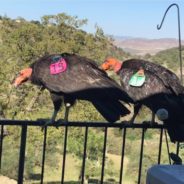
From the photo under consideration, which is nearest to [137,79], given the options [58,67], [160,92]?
[160,92]

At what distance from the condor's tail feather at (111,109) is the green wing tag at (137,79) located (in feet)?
1.24

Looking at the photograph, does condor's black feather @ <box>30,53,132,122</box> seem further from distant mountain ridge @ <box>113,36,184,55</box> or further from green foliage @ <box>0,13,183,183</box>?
distant mountain ridge @ <box>113,36,184,55</box>

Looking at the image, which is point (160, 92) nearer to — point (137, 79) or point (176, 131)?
point (137, 79)

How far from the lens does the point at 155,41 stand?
15925 centimetres

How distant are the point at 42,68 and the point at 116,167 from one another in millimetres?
25086

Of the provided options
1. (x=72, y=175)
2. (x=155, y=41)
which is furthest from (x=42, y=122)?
(x=155, y=41)

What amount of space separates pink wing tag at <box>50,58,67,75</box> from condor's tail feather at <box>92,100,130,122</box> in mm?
519

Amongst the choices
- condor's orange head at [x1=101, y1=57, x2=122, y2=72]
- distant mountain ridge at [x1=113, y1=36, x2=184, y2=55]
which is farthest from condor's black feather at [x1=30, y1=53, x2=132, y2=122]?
distant mountain ridge at [x1=113, y1=36, x2=184, y2=55]

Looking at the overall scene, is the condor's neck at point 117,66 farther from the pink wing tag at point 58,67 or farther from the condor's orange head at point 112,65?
the pink wing tag at point 58,67

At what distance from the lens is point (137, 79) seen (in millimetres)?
4246

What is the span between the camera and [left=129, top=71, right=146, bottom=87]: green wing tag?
13.9ft

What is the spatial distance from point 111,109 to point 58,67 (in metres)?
0.72

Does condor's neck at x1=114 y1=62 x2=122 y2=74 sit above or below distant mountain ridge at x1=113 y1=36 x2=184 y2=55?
below

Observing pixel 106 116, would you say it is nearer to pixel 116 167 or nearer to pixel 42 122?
pixel 42 122
